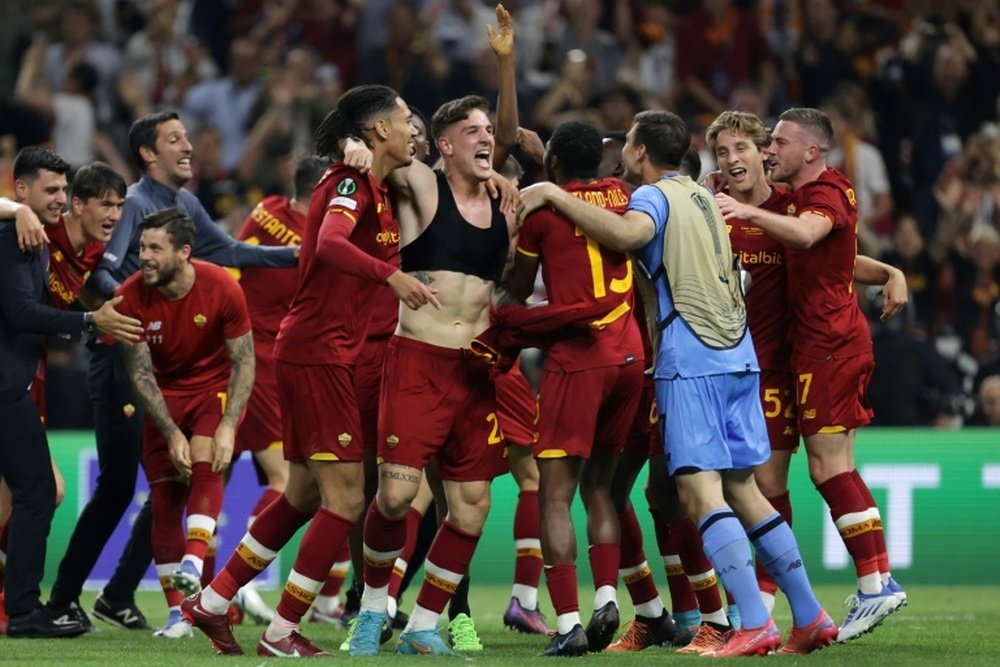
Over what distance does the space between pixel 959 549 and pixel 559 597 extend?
243 inches

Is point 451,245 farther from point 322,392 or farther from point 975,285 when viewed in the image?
point 975,285

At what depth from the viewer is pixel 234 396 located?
977 centimetres

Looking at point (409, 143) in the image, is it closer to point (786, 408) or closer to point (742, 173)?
point (742, 173)

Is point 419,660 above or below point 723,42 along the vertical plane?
below

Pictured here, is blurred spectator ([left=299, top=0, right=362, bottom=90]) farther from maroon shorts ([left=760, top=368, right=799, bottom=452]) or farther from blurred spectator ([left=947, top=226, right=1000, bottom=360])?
maroon shorts ([left=760, top=368, right=799, bottom=452])

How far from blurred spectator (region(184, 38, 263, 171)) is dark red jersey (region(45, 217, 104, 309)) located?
748 cm

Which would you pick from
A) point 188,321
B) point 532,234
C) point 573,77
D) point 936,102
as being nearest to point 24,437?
point 188,321

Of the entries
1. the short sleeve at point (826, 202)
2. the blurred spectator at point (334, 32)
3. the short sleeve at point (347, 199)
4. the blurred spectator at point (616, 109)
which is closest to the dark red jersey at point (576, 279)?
the short sleeve at point (347, 199)

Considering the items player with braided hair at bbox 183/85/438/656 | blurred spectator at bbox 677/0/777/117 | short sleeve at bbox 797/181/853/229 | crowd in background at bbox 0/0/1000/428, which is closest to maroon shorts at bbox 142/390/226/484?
player with braided hair at bbox 183/85/438/656

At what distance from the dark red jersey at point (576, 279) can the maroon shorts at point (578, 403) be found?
0.06 meters

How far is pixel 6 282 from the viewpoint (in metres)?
9.55

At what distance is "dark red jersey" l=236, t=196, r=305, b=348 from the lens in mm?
11508

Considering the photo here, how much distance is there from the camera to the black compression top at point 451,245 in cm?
850

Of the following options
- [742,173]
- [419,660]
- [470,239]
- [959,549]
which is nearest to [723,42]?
[959,549]
